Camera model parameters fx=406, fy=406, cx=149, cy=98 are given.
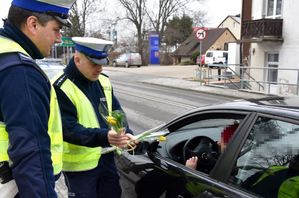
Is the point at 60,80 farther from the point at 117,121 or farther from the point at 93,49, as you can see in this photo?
the point at 117,121

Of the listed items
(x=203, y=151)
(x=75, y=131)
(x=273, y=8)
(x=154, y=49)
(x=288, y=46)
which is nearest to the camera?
(x=75, y=131)

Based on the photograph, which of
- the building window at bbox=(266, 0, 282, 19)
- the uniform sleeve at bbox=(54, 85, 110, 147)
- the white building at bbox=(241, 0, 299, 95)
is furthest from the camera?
the building window at bbox=(266, 0, 282, 19)

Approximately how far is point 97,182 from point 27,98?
1527 millimetres

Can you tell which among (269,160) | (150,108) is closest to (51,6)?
(269,160)

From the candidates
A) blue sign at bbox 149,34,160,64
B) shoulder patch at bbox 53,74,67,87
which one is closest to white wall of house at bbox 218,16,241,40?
blue sign at bbox 149,34,160,64

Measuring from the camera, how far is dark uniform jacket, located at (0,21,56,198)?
168cm

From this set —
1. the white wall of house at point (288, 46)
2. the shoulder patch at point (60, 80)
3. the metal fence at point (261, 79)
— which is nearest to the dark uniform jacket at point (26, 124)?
the shoulder patch at point (60, 80)

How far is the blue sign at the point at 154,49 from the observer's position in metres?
55.1

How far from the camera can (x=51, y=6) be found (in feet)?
6.24

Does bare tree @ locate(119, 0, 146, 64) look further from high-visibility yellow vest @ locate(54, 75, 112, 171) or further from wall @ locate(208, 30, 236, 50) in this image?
high-visibility yellow vest @ locate(54, 75, 112, 171)

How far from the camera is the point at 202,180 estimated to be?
2.59 m

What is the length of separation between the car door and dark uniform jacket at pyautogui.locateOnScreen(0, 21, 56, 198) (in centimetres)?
108

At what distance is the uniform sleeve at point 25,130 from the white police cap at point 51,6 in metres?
0.30

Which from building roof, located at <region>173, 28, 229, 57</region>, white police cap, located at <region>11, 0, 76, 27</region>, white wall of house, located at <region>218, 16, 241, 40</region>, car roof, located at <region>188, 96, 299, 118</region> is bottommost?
car roof, located at <region>188, 96, 299, 118</region>
